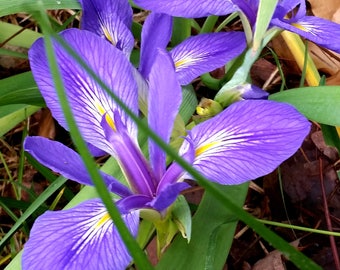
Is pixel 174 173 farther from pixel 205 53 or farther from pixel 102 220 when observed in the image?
pixel 205 53

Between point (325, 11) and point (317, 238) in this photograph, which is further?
point (325, 11)

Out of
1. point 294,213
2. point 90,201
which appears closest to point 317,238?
point 294,213

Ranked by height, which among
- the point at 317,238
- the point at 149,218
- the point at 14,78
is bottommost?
the point at 317,238

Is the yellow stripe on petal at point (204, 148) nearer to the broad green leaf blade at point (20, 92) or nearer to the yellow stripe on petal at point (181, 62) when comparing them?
the yellow stripe on petal at point (181, 62)

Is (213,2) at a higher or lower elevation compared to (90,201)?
higher

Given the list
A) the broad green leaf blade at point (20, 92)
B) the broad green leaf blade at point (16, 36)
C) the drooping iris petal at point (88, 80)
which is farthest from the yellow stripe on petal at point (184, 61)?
the broad green leaf blade at point (16, 36)

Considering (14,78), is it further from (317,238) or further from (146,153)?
(317,238)

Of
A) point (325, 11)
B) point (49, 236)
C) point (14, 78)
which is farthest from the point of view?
point (325, 11)

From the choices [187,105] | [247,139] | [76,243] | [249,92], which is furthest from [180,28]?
[76,243]

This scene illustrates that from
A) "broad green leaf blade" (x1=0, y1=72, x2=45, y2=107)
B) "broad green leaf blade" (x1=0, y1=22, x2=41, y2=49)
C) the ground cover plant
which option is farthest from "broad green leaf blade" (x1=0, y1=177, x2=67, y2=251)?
"broad green leaf blade" (x1=0, y1=22, x2=41, y2=49)
